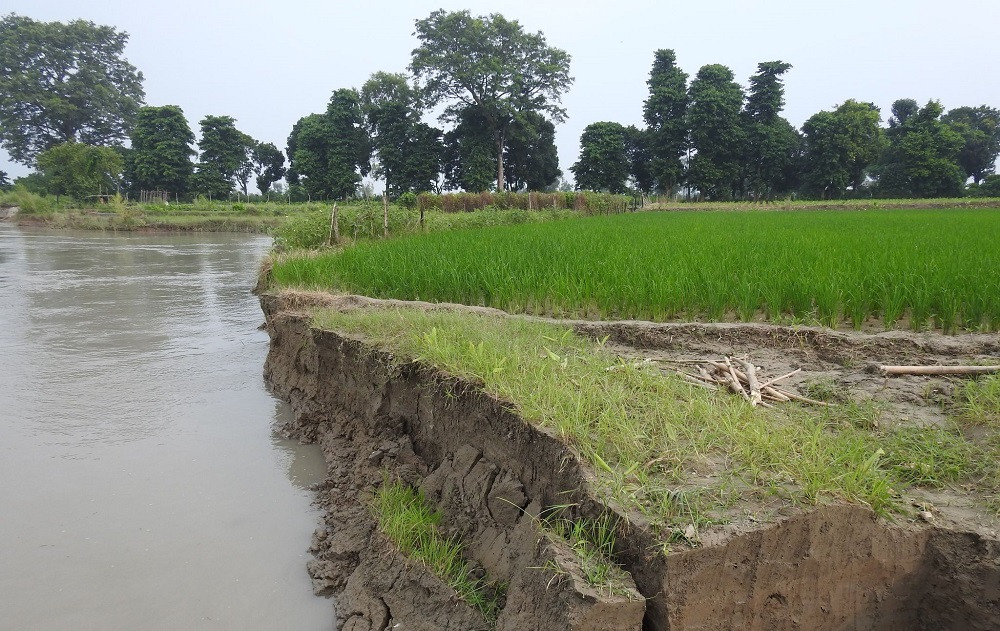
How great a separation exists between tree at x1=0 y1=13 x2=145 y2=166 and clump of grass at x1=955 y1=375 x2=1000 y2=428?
50.1 metres

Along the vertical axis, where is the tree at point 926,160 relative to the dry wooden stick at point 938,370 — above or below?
above

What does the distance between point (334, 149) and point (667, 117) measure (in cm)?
2037

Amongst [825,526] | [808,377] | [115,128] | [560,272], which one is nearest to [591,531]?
[825,526]

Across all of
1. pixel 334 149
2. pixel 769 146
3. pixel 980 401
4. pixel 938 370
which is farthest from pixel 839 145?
pixel 980 401

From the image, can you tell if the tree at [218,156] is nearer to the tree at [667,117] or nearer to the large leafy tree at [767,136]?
the tree at [667,117]

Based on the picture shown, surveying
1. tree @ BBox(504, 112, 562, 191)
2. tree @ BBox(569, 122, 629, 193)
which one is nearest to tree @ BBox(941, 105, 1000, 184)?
tree @ BBox(569, 122, 629, 193)

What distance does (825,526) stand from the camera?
1779 millimetres

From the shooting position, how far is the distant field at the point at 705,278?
3.83 m

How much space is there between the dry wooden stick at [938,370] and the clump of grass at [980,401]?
0.37 feet

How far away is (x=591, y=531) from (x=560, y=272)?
133 inches

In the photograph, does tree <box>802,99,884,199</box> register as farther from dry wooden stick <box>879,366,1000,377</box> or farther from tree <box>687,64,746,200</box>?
dry wooden stick <box>879,366,1000,377</box>

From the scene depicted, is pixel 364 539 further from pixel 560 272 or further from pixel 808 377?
pixel 560 272

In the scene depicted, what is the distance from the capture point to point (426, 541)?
2.54 metres

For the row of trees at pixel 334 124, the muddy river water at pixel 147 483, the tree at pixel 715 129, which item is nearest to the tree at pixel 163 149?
the row of trees at pixel 334 124
